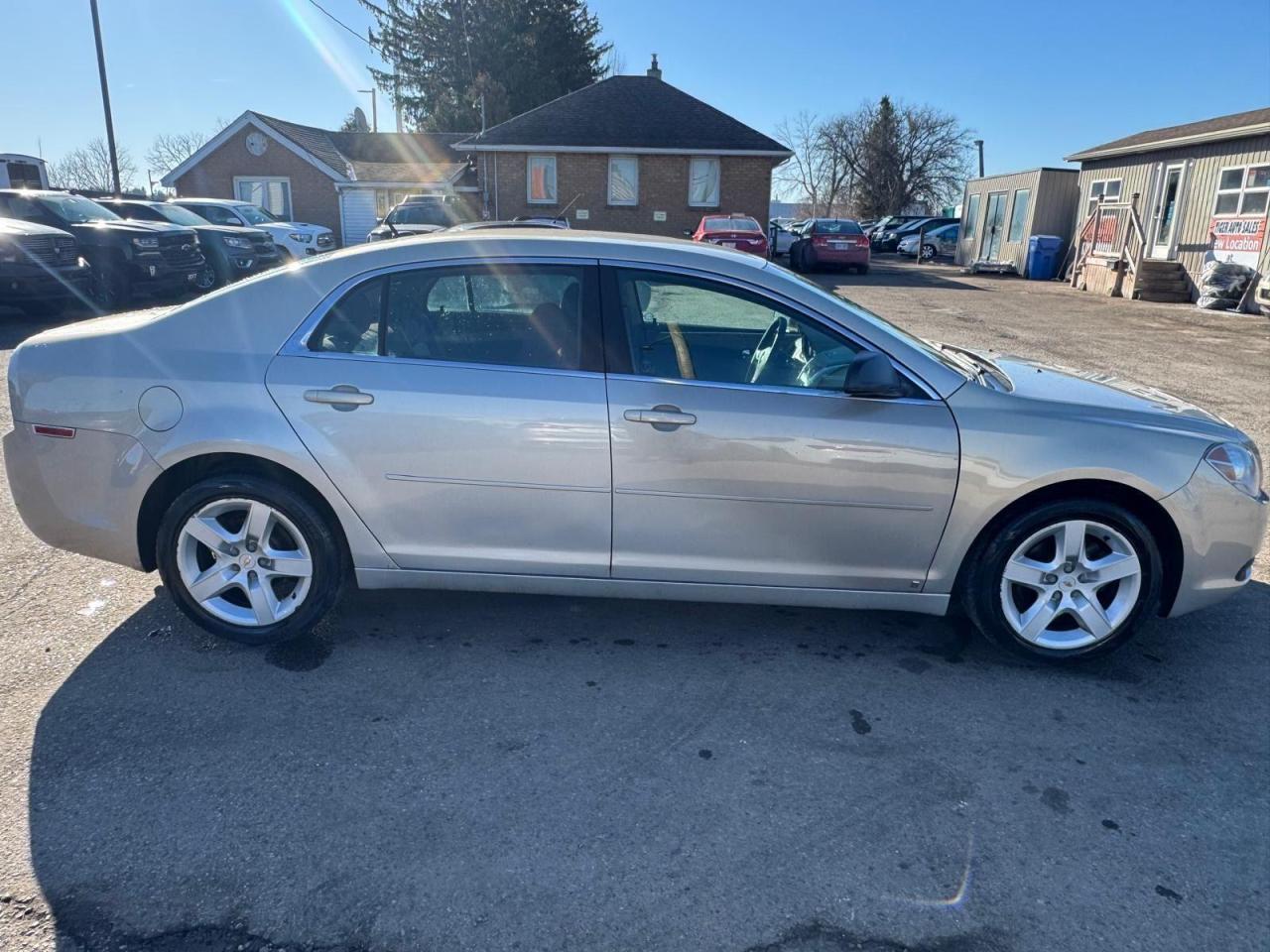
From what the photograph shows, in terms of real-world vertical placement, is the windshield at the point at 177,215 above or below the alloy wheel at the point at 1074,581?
above

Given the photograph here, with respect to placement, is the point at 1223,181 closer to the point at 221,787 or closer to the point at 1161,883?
the point at 1161,883

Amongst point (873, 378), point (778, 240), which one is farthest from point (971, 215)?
point (873, 378)

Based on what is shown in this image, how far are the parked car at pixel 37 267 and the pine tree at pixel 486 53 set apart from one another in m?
28.5

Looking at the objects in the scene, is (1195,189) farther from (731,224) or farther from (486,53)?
(486,53)

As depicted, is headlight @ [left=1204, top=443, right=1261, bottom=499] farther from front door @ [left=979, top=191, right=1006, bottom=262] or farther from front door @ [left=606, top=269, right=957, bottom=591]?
front door @ [left=979, top=191, right=1006, bottom=262]

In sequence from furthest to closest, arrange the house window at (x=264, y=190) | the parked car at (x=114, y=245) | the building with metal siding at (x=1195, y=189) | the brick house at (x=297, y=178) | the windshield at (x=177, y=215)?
the house window at (x=264, y=190) < the brick house at (x=297, y=178) < the windshield at (x=177, y=215) < the building with metal siding at (x=1195, y=189) < the parked car at (x=114, y=245)

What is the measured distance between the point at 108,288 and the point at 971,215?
25930 mm

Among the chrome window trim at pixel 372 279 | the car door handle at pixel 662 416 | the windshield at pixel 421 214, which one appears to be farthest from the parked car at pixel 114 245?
the car door handle at pixel 662 416

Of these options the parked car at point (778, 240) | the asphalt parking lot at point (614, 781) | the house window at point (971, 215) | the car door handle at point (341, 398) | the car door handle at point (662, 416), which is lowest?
the asphalt parking lot at point (614, 781)

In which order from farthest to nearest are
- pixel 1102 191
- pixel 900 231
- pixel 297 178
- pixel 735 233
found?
pixel 900 231
pixel 297 178
pixel 1102 191
pixel 735 233

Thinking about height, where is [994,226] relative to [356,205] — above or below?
below

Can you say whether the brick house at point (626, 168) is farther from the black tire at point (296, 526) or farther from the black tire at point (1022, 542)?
the black tire at point (1022, 542)

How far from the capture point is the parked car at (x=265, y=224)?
21156 millimetres

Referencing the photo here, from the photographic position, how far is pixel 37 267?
12586 millimetres
